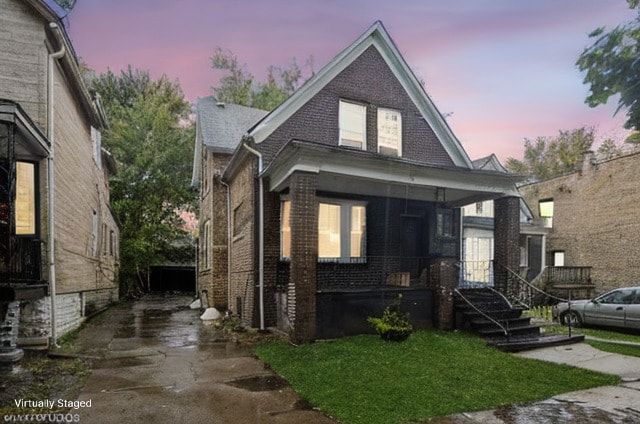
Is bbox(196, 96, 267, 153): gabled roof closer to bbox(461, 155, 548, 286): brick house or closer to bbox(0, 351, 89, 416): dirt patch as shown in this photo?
bbox(0, 351, 89, 416): dirt patch

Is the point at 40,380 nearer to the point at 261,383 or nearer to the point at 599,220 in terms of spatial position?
the point at 261,383

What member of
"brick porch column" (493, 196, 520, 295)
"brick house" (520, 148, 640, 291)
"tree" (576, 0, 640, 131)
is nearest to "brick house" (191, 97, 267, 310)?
"brick porch column" (493, 196, 520, 295)

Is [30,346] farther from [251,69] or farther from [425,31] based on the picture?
[251,69]

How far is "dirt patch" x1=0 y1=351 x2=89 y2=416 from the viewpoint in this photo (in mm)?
5418

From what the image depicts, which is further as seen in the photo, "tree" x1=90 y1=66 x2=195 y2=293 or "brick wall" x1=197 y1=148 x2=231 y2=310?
"tree" x1=90 y1=66 x2=195 y2=293

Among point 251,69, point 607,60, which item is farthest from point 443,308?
point 251,69

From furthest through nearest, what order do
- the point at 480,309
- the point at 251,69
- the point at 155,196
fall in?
1. the point at 251,69
2. the point at 155,196
3. the point at 480,309

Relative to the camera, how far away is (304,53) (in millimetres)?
37438

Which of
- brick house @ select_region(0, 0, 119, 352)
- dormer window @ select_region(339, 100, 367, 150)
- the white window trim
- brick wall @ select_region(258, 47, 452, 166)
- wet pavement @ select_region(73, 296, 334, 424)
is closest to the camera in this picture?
wet pavement @ select_region(73, 296, 334, 424)

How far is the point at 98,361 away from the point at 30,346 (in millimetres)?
1603

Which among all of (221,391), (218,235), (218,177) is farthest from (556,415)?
(218,177)

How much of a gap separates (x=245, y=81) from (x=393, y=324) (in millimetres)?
32492

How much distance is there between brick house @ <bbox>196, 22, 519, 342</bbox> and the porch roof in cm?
3

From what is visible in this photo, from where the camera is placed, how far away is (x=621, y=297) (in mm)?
12109
